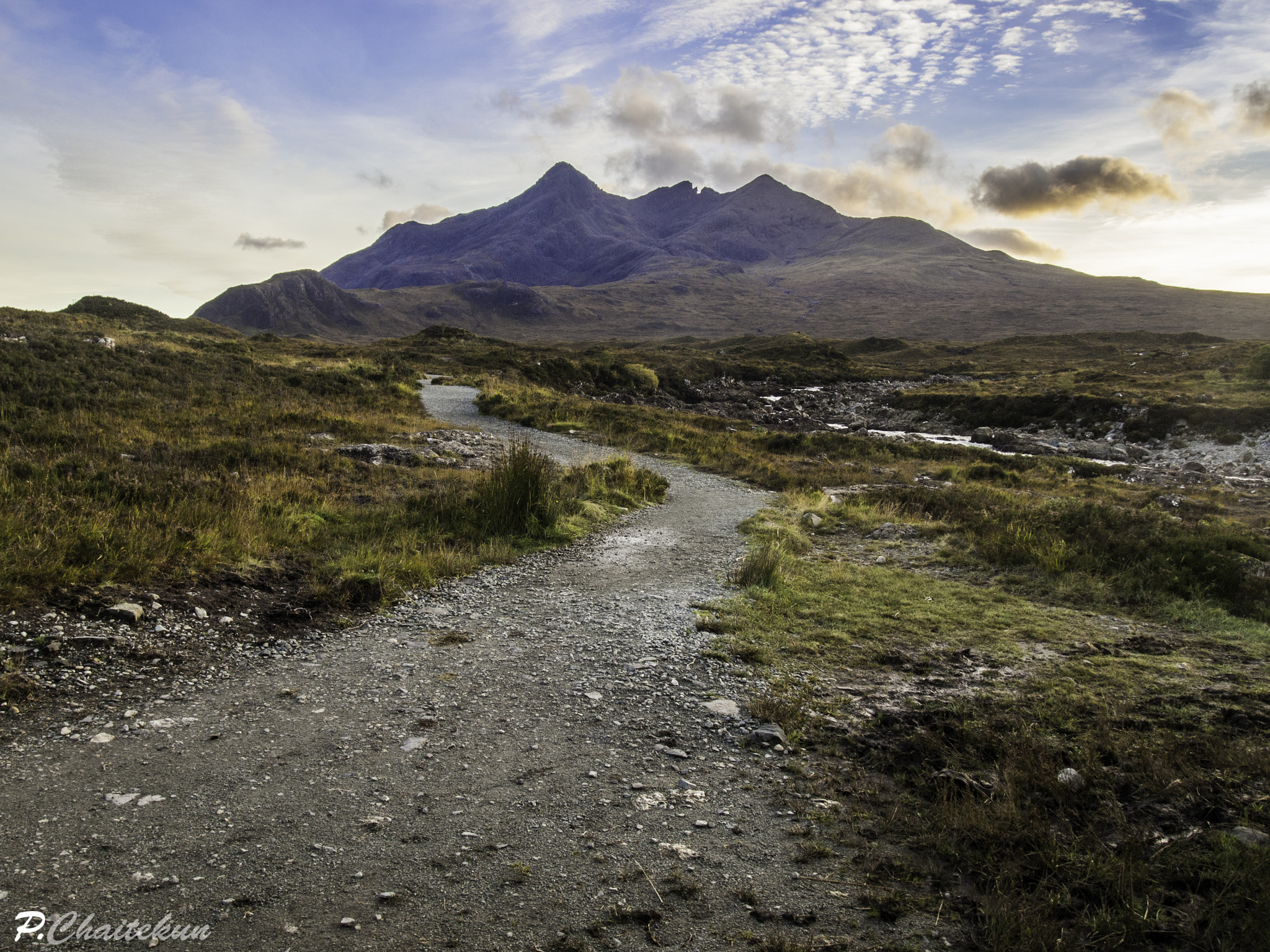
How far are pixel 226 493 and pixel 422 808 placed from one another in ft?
28.1

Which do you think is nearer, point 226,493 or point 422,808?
point 422,808

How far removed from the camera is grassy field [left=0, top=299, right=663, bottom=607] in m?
7.45

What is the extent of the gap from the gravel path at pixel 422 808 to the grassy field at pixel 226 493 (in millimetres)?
2280

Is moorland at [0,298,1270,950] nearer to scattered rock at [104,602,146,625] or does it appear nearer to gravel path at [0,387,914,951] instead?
scattered rock at [104,602,146,625]

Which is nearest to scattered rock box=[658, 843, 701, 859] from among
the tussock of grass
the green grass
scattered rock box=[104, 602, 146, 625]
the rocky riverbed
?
the green grass

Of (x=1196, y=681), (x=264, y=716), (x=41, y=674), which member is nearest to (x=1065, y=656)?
(x=1196, y=681)

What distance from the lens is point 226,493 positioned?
10477 mm

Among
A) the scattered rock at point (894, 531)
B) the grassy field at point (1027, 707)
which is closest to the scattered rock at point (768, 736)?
the grassy field at point (1027, 707)

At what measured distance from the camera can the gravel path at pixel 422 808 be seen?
129 inches

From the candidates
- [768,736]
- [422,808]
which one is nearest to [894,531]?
[768,736]

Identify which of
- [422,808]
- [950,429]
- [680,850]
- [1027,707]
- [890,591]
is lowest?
[890,591]

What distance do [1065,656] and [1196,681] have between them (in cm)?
111

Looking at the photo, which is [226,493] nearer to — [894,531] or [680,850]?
[680,850]

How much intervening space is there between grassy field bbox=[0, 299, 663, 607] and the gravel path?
2.28 m
